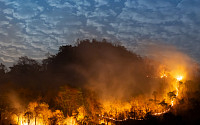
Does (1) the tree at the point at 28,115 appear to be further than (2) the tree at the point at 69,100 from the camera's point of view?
No

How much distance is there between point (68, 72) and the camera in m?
17.6

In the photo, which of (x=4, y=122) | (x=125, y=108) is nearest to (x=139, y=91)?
(x=125, y=108)

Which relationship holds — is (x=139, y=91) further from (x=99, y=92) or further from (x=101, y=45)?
(x=101, y=45)

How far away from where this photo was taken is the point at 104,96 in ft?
44.5

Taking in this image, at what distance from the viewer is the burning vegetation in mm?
11516

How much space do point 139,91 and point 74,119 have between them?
459 cm

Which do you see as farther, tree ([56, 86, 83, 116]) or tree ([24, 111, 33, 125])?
tree ([56, 86, 83, 116])

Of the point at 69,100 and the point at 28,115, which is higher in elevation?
the point at 69,100

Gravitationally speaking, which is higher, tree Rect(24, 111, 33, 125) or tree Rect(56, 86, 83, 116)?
tree Rect(56, 86, 83, 116)

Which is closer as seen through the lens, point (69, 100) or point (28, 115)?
point (28, 115)

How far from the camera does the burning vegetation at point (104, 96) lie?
11.5m

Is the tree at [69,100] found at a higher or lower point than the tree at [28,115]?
higher

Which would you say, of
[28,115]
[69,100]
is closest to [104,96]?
[69,100]

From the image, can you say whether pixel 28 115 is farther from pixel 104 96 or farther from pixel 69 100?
pixel 104 96
